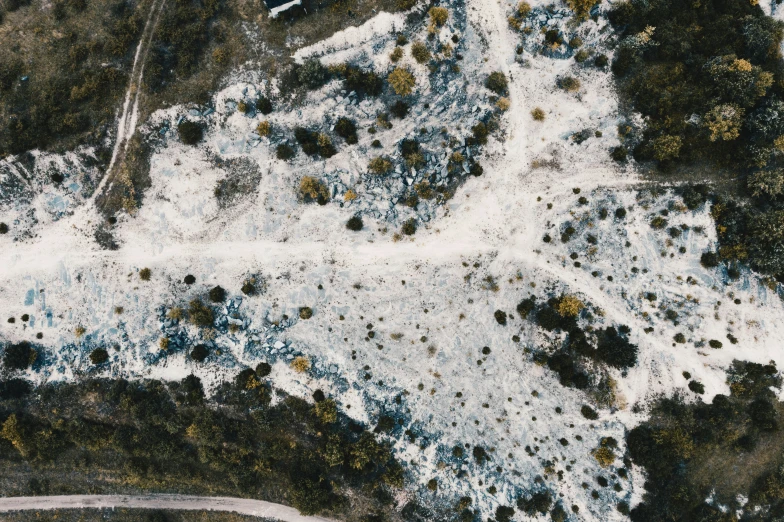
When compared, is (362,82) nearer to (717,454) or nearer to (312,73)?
(312,73)

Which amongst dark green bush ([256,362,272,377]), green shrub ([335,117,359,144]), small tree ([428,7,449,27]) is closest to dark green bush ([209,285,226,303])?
dark green bush ([256,362,272,377])

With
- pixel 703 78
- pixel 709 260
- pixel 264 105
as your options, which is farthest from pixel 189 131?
pixel 709 260

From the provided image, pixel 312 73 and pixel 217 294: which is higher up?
pixel 312 73

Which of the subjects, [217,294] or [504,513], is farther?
→ [217,294]

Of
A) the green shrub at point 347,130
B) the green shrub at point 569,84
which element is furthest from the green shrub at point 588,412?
the green shrub at point 347,130

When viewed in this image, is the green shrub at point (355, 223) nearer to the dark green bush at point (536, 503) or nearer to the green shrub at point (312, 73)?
the green shrub at point (312, 73)
